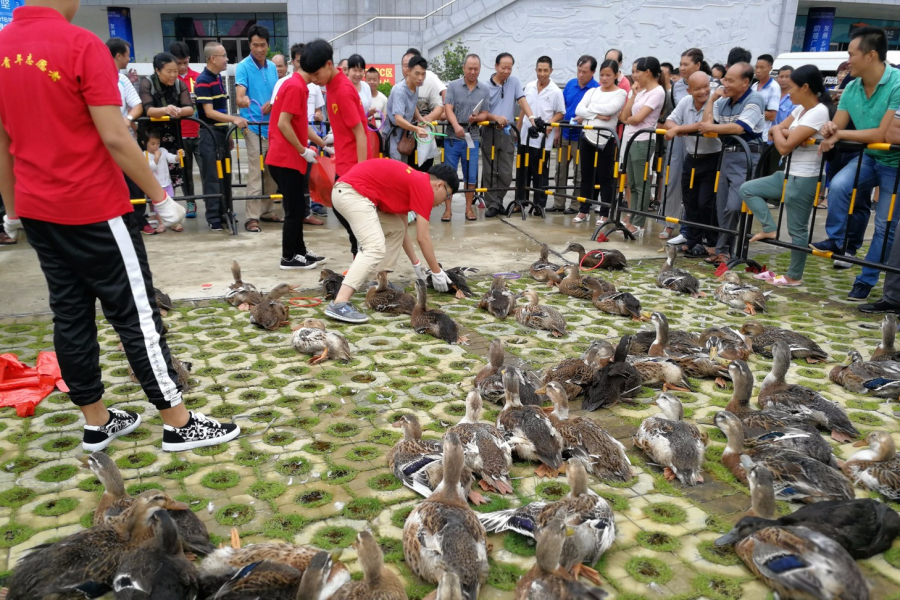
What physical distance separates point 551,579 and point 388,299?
14.4 ft

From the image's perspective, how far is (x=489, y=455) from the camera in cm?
402

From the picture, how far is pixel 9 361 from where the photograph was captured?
518cm

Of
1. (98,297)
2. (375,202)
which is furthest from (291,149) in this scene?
(98,297)

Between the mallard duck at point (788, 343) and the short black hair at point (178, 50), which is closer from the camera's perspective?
the mallard duck at point (788, 343)

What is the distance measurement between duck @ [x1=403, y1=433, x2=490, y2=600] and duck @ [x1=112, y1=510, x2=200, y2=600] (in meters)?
0.99

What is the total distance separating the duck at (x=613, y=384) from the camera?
5027mm

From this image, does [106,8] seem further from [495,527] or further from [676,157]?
[495,527]

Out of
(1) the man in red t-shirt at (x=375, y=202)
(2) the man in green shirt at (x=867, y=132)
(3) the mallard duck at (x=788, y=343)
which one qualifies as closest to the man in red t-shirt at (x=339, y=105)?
(1) the man in red t-shirt at (x=375, y=202)

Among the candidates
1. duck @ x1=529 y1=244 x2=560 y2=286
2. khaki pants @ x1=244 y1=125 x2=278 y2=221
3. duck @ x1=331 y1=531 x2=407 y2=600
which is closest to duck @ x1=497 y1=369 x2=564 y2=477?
duck @ x1=331 y1=531 x2=407 y2=600

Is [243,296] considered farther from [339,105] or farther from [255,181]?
[255,181]

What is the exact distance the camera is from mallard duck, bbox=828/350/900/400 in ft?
16.9

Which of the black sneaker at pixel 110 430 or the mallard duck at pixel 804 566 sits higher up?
the mallard duck at pixel 804 566

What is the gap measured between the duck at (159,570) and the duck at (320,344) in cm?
268

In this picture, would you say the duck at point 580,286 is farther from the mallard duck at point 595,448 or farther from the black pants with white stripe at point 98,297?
the black pants with white stripe at point 98,297
